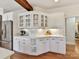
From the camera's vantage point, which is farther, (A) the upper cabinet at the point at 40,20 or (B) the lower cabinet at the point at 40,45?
(A) the upper cabinet at the point at 40,20

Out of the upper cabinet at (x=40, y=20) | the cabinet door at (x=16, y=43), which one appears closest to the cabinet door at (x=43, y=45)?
the upper cabinet at (x=40, y=20)

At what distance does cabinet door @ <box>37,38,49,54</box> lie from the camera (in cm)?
447

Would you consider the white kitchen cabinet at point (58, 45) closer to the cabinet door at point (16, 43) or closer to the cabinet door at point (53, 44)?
the cabinet door at point (53, 44)

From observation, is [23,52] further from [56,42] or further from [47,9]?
[47,9]

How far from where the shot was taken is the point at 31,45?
4.45 metres

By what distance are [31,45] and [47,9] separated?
2814 mm

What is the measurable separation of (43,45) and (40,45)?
23cm

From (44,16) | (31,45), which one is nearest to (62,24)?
(44,16)

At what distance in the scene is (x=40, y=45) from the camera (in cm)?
451

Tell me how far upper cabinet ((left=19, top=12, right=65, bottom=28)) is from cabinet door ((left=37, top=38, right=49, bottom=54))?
0.86m

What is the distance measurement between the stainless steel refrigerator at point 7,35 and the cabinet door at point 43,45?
195cm

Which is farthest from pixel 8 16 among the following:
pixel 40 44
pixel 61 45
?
pixel 61 45

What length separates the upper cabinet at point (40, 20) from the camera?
5.04 m

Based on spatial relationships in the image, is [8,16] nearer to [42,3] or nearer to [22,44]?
[22,44]
